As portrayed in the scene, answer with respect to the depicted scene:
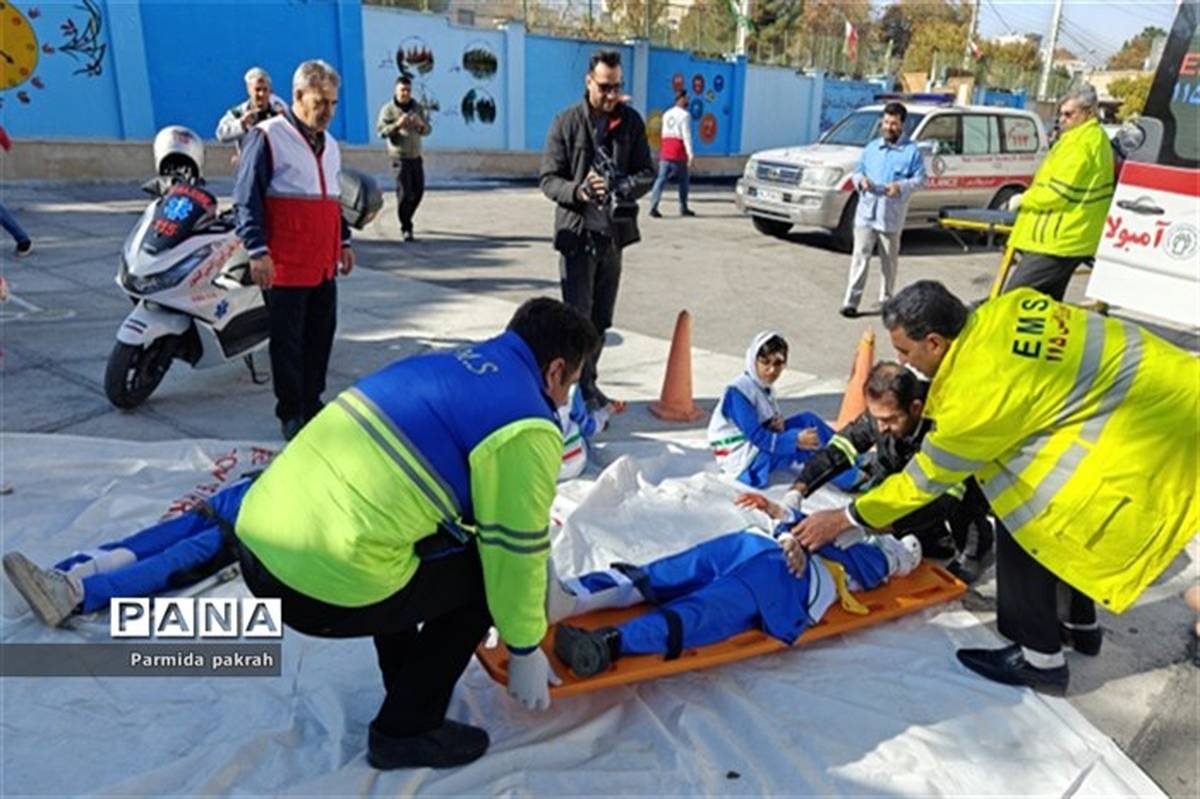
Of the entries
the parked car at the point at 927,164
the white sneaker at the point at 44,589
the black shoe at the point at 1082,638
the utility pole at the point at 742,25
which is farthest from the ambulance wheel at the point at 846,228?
the utility pole at the point at 742,25

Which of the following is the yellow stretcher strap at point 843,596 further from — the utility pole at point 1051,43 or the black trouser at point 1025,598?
the utility pole at point 1051,43

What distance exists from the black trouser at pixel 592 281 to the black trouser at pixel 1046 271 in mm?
2771

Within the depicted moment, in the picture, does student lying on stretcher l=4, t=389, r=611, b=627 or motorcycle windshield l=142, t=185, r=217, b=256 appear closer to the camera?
student lying on stretcher l=4, t=389, r=611, b=627

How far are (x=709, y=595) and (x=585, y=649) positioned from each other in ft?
1.58

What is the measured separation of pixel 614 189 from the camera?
178 inches

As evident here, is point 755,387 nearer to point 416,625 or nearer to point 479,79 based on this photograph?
point 416,625

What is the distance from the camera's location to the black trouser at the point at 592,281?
15.4 feet

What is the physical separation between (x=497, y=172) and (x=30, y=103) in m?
7.89

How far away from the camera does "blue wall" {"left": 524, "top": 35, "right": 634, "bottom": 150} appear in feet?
57.0

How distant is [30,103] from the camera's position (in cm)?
1159

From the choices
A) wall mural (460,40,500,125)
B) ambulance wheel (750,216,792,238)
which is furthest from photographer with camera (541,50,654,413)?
wall mural (460,40,500,125)

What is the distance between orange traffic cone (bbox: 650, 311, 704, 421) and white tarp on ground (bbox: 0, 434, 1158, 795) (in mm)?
2089

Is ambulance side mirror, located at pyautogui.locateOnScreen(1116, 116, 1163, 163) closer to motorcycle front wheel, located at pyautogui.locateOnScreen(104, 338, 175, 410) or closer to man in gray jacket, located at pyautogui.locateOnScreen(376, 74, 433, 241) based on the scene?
motorcycle front wheel, located at pyautogui.locateOnScreen(104, 338, 175, 410)

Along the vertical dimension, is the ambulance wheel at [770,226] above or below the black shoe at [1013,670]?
above
